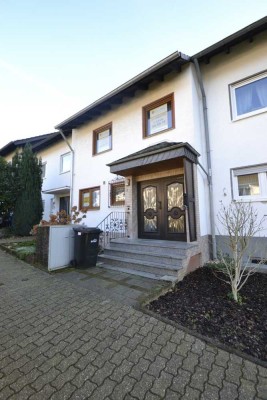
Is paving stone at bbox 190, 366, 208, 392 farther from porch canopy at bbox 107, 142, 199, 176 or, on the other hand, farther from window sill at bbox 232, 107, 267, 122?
window sill at bbox 232, 107, 267, 122

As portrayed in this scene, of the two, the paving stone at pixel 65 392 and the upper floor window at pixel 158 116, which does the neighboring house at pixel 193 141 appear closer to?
the upper floor window at pixel 158 116

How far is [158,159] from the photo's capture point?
5805mm

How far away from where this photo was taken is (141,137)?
A: 7750mm

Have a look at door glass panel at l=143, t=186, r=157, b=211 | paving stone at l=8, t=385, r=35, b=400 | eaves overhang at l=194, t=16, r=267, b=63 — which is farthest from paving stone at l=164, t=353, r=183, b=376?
eaves overhang at l=194, t=16, r=267, b=63

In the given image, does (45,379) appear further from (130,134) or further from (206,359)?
(130,134)

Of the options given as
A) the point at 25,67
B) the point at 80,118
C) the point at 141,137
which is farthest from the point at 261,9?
the point at 25,67

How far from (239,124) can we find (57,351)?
680 centimetres

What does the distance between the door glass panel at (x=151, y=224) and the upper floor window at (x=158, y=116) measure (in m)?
3.21

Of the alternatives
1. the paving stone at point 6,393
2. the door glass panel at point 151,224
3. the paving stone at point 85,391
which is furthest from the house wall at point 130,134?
the paving stone at point 6,393

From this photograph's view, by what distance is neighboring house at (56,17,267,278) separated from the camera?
5.67 m

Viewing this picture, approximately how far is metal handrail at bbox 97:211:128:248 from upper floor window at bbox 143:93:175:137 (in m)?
3.38

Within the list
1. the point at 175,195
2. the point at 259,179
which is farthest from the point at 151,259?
the point at 259,179

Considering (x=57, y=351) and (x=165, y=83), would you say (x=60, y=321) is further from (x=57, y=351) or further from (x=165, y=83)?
(x=165, y=83)

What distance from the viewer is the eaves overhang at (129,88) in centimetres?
634
